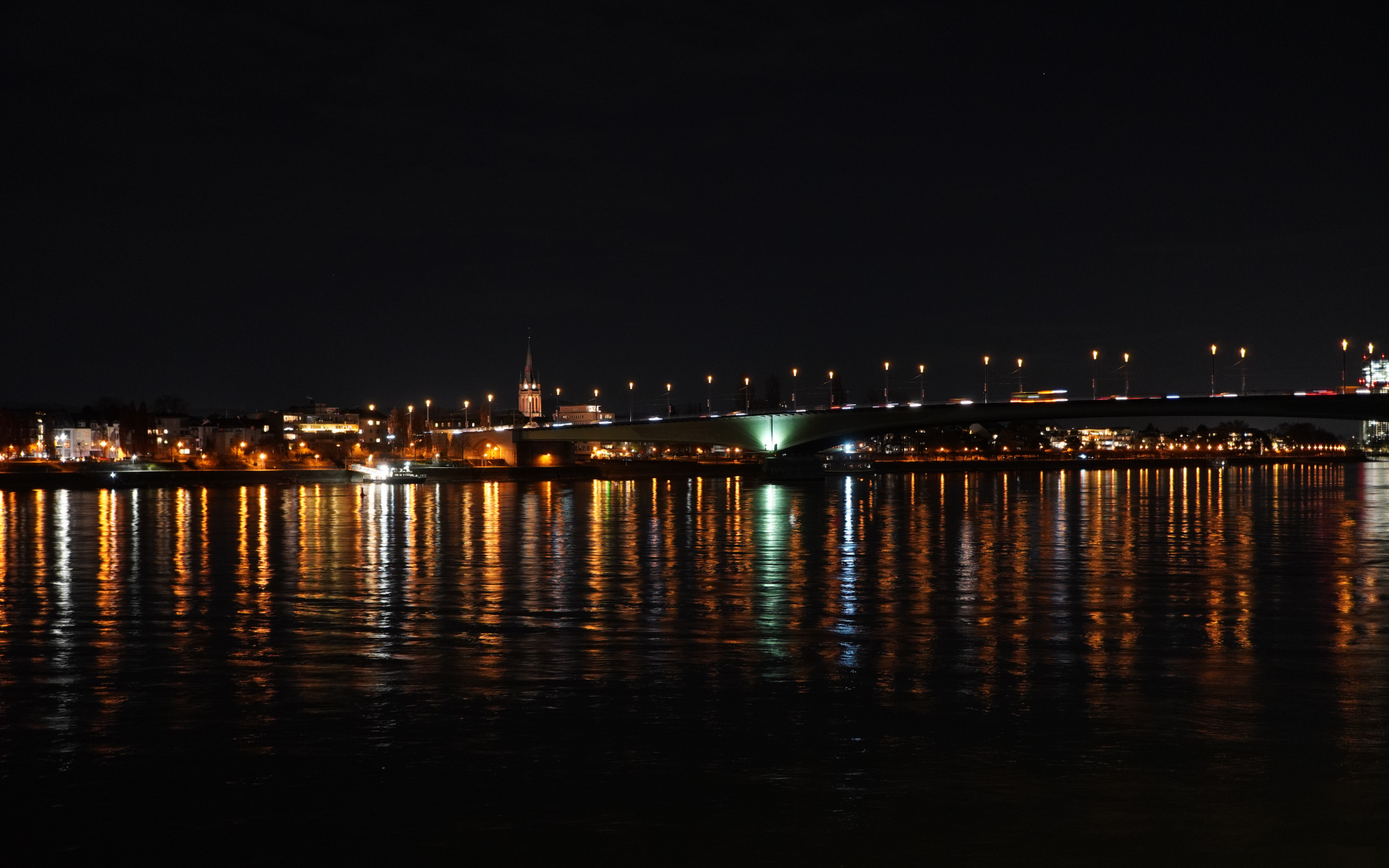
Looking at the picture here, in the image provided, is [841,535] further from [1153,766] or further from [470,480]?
[470,480]

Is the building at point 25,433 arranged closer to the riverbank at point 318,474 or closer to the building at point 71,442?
the building at point 71,442

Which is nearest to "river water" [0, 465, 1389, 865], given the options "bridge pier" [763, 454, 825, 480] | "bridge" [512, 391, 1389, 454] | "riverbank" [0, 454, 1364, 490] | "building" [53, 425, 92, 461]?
"bridge" [512, 391, 1389, 454]

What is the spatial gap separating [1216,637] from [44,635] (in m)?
14.6

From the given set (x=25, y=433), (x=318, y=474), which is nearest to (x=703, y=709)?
(x=318, y=474)

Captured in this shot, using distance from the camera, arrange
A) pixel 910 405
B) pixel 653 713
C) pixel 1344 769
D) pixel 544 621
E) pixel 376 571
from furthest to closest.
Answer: pixel 910 405
pixel 376 571
pixel 544 621
pixel 653 713
pixel 1344 769

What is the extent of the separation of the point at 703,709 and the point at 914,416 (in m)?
84.9

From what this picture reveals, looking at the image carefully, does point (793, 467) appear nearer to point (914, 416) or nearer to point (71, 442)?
point (914, 416)

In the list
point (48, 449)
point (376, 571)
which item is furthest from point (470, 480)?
point (48, 449)

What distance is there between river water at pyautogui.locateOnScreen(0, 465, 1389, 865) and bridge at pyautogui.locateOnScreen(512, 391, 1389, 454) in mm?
60473

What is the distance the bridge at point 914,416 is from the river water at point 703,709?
2381 inches

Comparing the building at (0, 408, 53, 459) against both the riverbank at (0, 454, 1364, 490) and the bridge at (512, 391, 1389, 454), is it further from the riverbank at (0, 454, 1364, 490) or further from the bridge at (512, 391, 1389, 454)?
the bridge at (512, 391, 1389, 454)

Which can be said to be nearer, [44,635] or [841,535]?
[44,635]

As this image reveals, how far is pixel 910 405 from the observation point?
94.1m

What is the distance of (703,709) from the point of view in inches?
448
